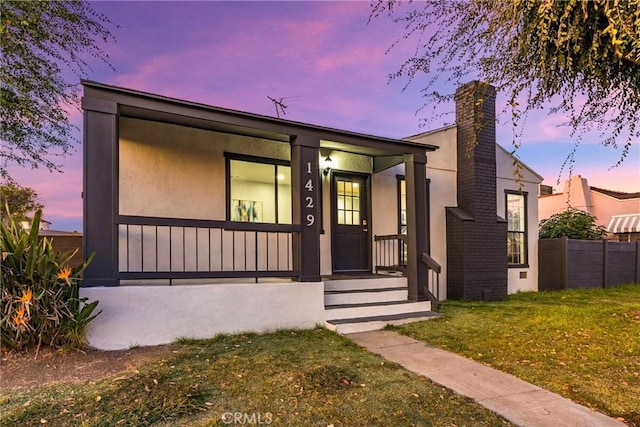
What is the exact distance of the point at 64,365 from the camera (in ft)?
12.4

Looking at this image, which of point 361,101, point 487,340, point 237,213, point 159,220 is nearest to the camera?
point 159,220

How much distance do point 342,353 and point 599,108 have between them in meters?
3.84

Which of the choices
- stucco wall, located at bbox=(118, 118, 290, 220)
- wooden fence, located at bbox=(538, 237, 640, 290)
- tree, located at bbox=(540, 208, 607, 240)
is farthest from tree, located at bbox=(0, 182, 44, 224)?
tree, located at bbox=(540, 208, 607, 240)

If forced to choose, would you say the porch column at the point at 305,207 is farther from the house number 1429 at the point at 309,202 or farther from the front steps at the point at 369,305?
the front steps at the point at 369,305

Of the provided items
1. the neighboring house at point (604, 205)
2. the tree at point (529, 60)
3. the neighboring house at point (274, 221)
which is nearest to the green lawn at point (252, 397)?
the neighboring house at point (274, 221)

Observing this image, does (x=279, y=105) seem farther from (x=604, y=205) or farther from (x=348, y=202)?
(x=604, y=205)

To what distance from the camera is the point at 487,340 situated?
5.19 m

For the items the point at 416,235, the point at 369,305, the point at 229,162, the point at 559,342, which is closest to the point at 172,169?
the point at 229,162

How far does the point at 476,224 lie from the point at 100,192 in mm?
7353

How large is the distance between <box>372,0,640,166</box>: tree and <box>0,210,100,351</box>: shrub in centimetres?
419

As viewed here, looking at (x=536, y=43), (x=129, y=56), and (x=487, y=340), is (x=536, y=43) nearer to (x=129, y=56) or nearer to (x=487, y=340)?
(x=487, y=340)

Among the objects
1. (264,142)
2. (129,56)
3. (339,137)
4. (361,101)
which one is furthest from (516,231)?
(129,56)

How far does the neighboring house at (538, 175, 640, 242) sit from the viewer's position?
20.2 metres

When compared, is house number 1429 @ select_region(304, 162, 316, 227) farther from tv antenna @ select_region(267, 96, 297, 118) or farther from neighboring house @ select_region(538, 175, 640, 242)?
neighboring house @ select_region(538, 175, 640, 242)
